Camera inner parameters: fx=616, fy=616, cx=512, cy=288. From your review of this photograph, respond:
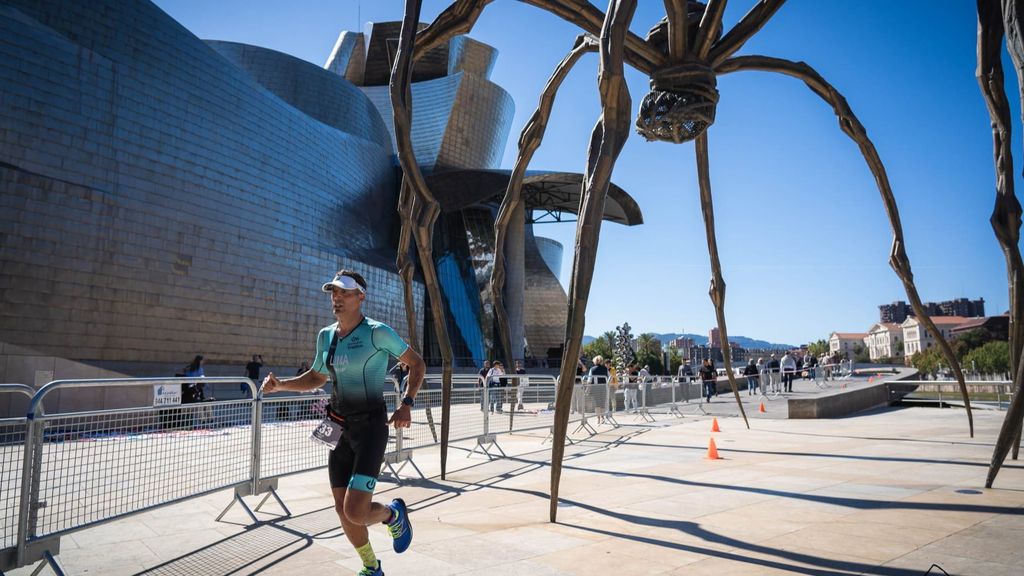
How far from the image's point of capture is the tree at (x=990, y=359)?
73.1 metres

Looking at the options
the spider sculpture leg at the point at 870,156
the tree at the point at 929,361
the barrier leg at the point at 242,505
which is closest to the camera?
the barrier leg at the point at 242,505

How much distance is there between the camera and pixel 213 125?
84.4 feet

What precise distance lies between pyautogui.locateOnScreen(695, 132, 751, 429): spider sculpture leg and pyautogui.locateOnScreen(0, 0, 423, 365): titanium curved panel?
63.7 feet

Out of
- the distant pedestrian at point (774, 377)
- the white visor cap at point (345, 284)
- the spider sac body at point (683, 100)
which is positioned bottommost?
the distant pedestrian at point (774, 377)

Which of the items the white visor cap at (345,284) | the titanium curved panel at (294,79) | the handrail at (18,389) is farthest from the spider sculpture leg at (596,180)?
the titanium curved panel at (294,79)

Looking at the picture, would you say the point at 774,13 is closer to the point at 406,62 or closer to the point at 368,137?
the point at 406,62

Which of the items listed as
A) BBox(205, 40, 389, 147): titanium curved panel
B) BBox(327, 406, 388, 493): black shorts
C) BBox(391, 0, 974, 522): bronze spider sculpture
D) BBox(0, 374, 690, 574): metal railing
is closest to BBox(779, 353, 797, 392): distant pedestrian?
BBox(0, 374, 690, 574): metal railing

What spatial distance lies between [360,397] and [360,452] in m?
0.31

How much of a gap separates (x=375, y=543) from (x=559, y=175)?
118 ft

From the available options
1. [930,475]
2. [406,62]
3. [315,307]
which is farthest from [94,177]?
[930,475]

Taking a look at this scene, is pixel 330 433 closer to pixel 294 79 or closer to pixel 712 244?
pixel 712 244

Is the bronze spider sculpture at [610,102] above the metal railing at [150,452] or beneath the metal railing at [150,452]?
above

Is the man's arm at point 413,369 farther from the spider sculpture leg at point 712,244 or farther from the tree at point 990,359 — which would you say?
the tree at point 990,359

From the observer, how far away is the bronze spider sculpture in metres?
4.17
